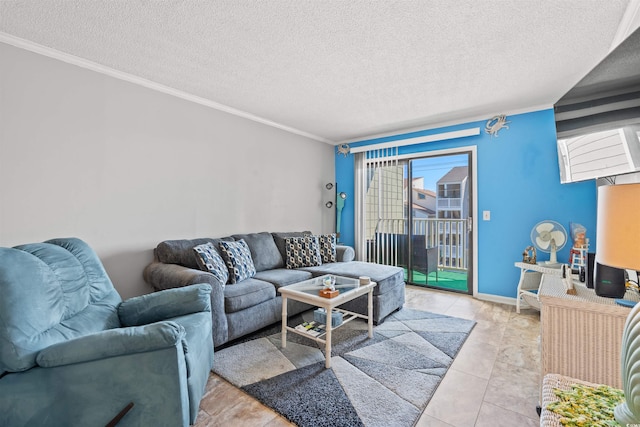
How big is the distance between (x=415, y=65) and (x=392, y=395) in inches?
95.2

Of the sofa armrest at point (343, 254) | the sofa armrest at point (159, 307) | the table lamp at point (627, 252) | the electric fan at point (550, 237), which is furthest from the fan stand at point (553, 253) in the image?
the sofa armrest at point (159, 307)

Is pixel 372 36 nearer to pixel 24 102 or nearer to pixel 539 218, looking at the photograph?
pixel 24 102

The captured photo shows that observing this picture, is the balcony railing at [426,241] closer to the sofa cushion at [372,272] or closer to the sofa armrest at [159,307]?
the sofa cushion at [372,272]

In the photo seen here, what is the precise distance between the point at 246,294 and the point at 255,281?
262mm

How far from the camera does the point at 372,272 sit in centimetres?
308

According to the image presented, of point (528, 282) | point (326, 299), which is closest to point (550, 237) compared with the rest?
point (528, 282)

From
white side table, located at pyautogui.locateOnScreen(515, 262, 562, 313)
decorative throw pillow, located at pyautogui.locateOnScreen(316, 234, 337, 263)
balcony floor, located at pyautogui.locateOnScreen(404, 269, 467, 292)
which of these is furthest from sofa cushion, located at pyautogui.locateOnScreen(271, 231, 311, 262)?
white side table, located at pyautogui.locateOnScreen(515, 262, 562, 313)

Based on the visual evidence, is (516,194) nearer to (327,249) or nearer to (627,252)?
(327,249)

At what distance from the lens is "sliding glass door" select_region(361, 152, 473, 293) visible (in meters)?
4.36

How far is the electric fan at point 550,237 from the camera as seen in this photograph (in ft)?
9.75

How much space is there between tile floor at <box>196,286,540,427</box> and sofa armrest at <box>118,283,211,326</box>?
1.71 feet

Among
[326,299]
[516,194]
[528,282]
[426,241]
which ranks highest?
[516,194]

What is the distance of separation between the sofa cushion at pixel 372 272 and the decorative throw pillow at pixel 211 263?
1.04 meters

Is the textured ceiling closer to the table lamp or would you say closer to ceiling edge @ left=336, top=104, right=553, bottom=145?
ceiling edge @ left=336, top=104, right=553, bottom=145
